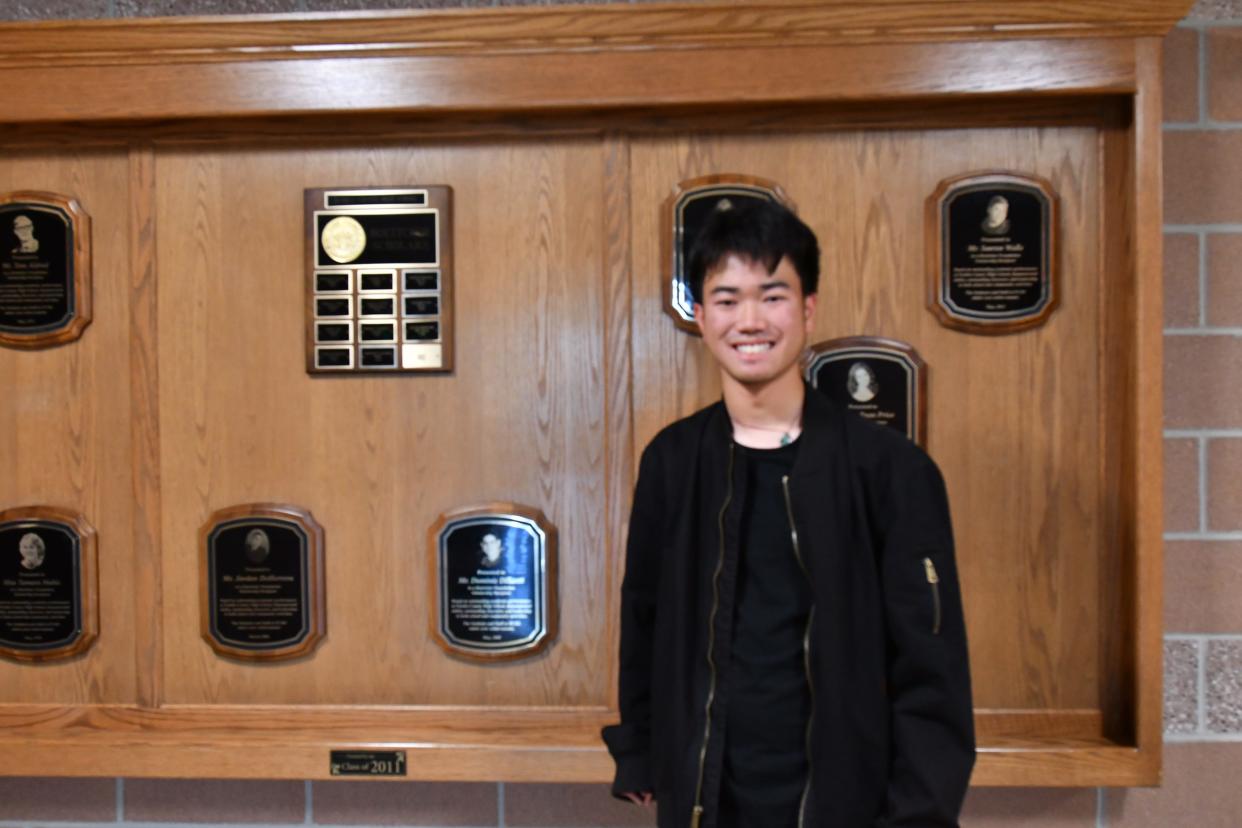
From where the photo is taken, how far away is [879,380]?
1.80 m

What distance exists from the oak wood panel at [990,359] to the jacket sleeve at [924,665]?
1.86 feet

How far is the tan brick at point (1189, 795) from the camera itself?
1865 millimetres

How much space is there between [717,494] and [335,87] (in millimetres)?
950

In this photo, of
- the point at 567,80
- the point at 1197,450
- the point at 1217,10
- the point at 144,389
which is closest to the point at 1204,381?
the point at 1197,450

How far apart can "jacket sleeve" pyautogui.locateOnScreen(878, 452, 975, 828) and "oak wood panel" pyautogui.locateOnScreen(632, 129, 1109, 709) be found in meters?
0.57

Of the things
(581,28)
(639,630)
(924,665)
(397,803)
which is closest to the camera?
(924,665)

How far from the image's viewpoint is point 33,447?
Result: 1.91m

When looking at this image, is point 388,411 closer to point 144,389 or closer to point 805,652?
point 144,389

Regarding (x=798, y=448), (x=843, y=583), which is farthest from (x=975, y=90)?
(x=843, y=583)

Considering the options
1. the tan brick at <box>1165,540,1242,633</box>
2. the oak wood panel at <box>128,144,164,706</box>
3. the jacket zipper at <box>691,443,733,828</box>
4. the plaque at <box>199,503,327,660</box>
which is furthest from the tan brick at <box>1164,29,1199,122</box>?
the oak wood panel at <box>128,144,164,706</box>

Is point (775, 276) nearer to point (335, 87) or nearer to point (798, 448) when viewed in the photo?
point (798, 448)

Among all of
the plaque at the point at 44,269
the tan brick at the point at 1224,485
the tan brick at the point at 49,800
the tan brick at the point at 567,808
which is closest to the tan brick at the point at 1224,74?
the tan brick at the point at 1224,485

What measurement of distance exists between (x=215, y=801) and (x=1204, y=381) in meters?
1.86

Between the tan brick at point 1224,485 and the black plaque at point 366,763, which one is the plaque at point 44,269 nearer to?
the black plaque at point 366,763
